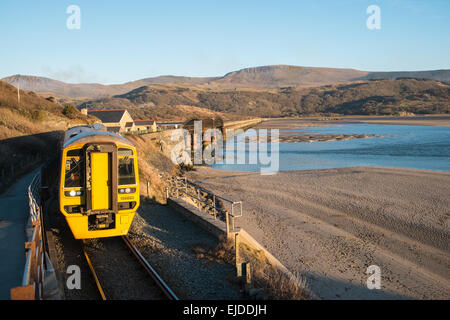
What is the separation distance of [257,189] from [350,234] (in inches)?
383

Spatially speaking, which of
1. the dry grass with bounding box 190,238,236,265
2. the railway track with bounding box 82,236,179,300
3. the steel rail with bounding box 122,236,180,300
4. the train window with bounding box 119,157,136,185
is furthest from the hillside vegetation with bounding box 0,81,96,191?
the dry grass with bounding box 190,238,236,265

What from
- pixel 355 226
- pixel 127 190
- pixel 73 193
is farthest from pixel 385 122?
pixel 73 193

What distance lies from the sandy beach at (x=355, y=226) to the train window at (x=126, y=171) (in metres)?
5.77

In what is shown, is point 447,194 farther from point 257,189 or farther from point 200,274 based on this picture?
point 200,274

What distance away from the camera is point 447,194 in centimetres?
2145

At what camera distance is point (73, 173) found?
30.4 ft

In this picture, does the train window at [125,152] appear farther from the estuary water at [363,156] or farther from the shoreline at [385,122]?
the shoreline at [385,122]

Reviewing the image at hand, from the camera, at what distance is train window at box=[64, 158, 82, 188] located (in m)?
9.20

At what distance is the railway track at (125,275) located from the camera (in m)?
7.15

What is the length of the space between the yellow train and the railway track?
62cm

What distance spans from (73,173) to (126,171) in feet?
4.25

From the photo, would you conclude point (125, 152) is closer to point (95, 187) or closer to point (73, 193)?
point (95, 187)

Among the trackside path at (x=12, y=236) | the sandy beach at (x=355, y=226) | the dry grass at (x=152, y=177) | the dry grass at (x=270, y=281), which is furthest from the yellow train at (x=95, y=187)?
the dry grass at (x=152, y=177)
